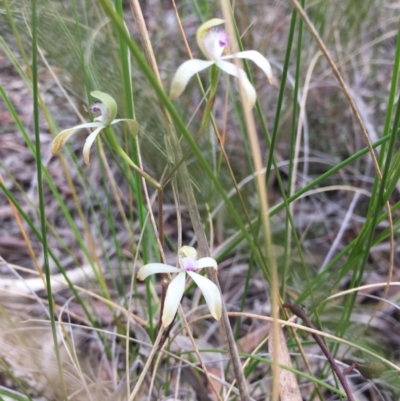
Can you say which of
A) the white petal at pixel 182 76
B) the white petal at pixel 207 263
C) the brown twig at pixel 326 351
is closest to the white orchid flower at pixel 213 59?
the white petal at pixel 182 76

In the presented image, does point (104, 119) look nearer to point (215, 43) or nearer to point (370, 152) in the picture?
point (215, 43)

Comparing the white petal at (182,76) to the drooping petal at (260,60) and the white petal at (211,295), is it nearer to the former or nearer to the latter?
the drooping petal at (260,60)

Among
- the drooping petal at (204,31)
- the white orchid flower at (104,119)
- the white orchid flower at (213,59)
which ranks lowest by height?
the white orchid flower at (104,119)

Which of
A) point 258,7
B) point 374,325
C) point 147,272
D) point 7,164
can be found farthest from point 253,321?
point 258,7

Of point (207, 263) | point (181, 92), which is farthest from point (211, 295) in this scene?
point (181, 92)

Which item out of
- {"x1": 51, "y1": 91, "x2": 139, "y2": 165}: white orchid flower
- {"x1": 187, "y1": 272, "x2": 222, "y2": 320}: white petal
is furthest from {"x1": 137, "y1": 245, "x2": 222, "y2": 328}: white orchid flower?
{"x1": 51, "y1": 91, "x2": 139, "y2": 165}: white orchid flower
